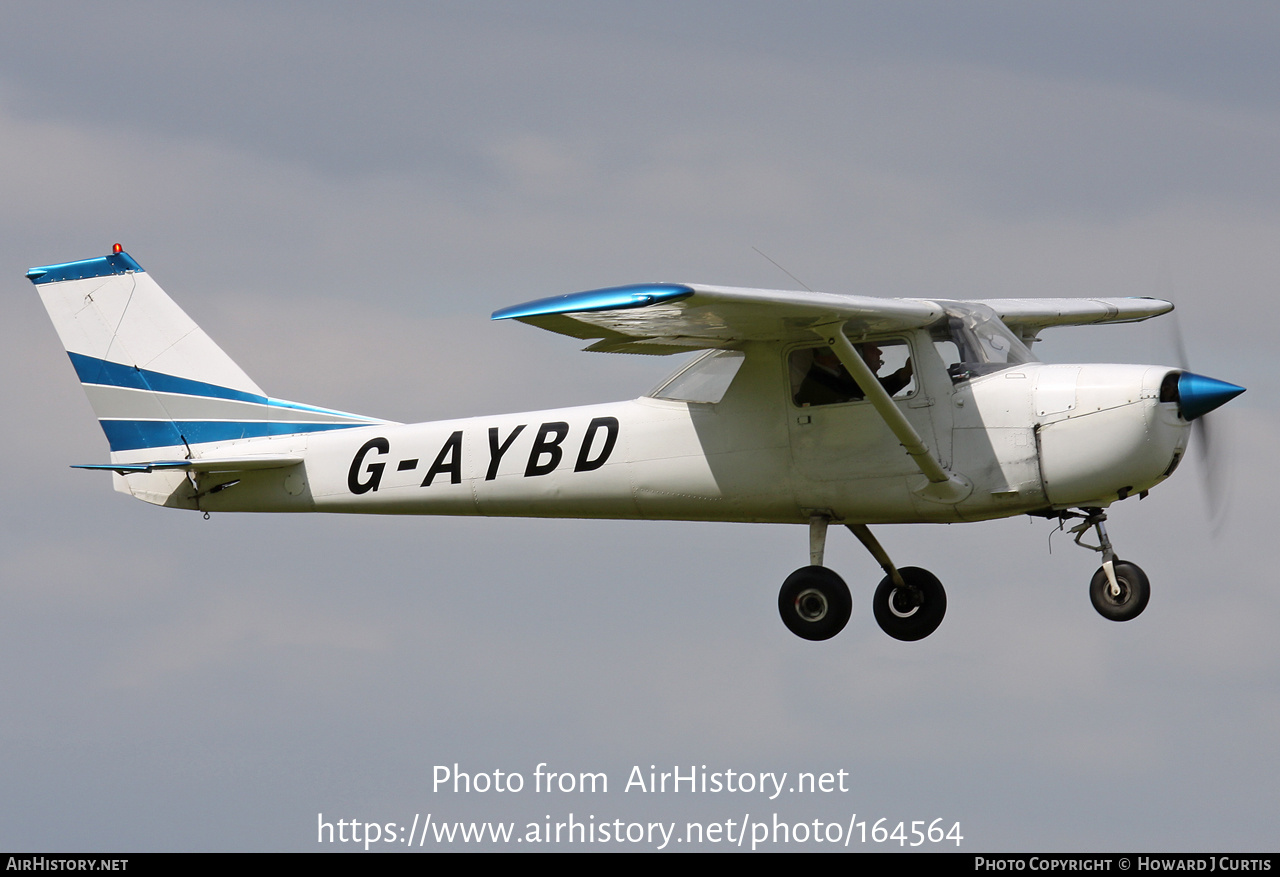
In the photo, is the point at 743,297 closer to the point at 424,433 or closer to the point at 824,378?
the point at 824,378

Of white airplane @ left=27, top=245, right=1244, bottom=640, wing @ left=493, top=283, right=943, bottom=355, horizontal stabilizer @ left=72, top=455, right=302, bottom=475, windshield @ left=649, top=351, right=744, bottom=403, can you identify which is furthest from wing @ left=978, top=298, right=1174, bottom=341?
horizontal stabilizer @ left=72, top=455, right=302, bottom=475

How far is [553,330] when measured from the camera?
40.9 feet

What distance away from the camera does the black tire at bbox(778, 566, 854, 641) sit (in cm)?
1395

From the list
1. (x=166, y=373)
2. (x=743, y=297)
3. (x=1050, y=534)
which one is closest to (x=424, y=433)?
(x=166, y=373)

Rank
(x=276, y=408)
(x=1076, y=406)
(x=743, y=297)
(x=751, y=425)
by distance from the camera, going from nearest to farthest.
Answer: (x=743, y=297), (x=1076, y=406), (x=751, y=425), (x=276, y=408)

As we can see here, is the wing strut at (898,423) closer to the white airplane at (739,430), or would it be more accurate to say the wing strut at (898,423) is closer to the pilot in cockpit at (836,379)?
the white airplane at (739,430)

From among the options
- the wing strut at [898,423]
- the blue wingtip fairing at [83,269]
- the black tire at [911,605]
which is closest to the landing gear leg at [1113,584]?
the wing strut at [898,423]

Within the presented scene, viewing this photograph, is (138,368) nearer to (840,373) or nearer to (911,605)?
(840,373)

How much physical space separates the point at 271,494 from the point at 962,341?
21.5 ft

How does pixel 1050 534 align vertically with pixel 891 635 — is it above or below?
above

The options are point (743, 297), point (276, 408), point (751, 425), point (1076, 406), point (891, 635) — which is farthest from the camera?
point (276, 408)

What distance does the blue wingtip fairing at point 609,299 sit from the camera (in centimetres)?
1132

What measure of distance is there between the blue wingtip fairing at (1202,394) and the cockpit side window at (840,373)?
2.11m

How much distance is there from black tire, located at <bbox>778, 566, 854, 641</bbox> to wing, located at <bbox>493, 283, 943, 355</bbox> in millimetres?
2026
